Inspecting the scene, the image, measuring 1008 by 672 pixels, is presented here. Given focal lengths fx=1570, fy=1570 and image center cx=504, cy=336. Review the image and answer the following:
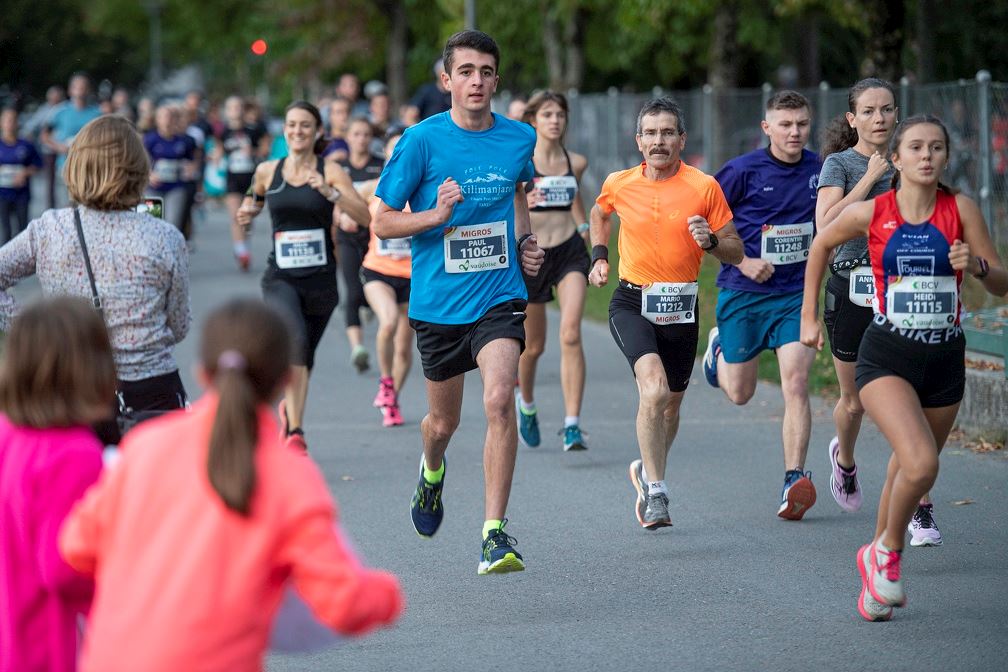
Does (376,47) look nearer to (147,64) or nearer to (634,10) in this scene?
(634,10)

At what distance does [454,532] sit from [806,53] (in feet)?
98.4

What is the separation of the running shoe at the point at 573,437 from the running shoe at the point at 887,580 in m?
3.75

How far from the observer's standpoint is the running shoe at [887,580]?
18.2 feet

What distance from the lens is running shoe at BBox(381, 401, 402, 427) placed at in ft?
33.7

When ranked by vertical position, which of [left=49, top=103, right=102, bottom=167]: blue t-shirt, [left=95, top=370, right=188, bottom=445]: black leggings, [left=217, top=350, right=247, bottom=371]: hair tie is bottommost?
[left=95, top=370, right=188, bottom=445]: black leggings

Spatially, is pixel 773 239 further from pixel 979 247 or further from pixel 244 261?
pixel 244 261

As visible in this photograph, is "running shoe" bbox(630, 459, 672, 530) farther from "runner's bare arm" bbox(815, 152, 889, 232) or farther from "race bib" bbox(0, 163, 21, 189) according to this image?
"race bib" bbox(0, 163, 21, 189)

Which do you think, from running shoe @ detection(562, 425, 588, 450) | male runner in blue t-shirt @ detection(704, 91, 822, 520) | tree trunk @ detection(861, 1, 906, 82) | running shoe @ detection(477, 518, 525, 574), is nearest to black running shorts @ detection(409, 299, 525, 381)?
running shoe @ detection(477, 518, 525, 574)

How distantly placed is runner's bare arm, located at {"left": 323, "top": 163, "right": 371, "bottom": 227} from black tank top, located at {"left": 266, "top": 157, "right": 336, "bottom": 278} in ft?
0.22

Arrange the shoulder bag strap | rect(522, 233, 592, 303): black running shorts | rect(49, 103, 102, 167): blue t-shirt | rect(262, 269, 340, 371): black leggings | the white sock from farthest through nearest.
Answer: rect(49, 103, 102, 167): blue t-shirt → rect(522, 233, 592, 303): black running shorts → rect(262, 269, 340, 371): black leggings → the white sock → the shoulder bag strap

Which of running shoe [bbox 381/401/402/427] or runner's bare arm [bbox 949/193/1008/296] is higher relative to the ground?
runner's bare arm [bbox 949/193/1008/296]

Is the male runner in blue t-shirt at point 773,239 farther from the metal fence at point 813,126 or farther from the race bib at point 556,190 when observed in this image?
the race bib at point 556,190

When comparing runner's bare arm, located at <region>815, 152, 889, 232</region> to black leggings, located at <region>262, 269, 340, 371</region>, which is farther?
black leggings, located at <region>262, 269, 340, 371</region>

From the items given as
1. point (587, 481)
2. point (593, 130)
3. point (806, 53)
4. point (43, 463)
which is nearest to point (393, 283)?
point (587, 481)
